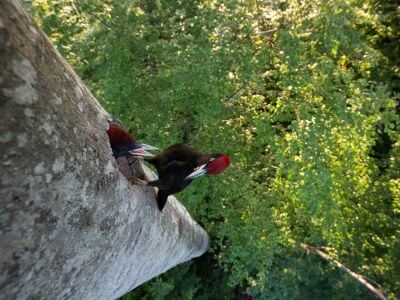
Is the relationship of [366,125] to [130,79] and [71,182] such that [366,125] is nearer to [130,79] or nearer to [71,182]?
[130,79]

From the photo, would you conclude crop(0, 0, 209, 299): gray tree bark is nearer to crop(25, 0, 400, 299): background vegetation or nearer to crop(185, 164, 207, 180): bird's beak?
crop(185, 164, 207, 180): bird's beak

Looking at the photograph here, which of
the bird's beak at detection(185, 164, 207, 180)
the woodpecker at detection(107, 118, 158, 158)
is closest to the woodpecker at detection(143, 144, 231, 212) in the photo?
the bird's beak at detection(185, 164, 207, 180)

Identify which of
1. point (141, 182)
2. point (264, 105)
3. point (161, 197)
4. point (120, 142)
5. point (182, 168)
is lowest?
point (264, 105)

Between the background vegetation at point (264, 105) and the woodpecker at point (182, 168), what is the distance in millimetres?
1984

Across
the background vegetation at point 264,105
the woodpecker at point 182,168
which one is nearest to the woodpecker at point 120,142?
the woodpecker at point 182,168

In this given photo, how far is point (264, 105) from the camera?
538 centimetres

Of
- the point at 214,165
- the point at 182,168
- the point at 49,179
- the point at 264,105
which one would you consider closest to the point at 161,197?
the point at 182,168

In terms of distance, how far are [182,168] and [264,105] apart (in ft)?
11.9

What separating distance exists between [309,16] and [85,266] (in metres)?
3.88

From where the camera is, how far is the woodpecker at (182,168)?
1.99m

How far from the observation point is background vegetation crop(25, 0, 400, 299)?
3.88m

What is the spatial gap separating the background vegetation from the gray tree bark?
2.87 m

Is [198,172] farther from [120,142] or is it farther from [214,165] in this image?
[120,142]

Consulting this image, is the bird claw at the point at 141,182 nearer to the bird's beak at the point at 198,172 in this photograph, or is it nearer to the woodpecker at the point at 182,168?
the woodpecker at the point at 182,168
